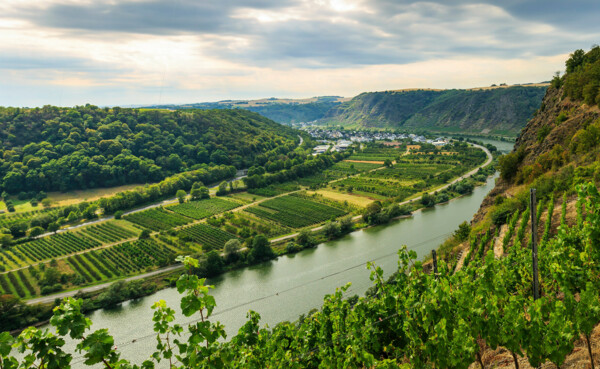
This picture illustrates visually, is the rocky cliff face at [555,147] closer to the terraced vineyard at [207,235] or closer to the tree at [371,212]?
the tree at [371,212]

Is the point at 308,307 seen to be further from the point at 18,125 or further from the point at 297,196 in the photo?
the point at 18,125

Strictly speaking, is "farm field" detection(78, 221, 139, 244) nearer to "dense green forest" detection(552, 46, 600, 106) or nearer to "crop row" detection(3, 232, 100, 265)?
"crop row" detection(3, 232, 100, 265)

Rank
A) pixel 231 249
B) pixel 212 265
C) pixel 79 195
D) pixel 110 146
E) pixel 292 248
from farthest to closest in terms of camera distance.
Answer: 1. pixel 110 146
2. pixel 79 195
3. pixel 292 248
4. pixel 231 249
5. pixel 212 265

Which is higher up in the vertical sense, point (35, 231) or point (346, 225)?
point (346, 225)

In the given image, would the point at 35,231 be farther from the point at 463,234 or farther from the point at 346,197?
the point at 463,234

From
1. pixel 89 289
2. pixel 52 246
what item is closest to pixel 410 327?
pixel 89 289

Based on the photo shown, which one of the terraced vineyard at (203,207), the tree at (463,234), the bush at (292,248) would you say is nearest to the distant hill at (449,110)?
the terraced vineyard at (203,207)

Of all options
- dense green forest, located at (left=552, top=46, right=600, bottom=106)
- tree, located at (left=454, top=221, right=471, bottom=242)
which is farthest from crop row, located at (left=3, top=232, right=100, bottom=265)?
dense green forest, located at (left=552, top=46, right=600, bottom=106)
